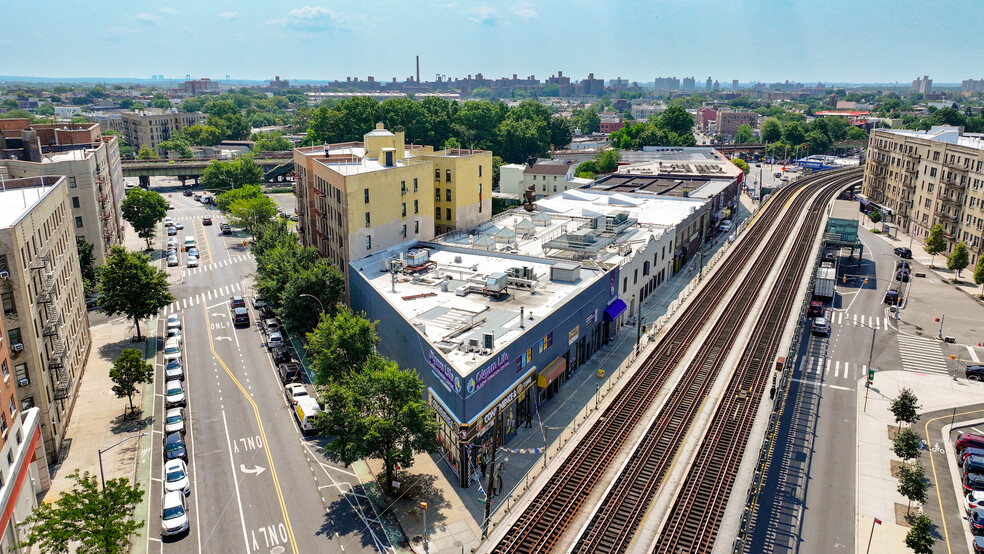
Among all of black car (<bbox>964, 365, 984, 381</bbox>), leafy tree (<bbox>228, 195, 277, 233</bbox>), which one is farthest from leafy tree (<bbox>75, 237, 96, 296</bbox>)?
black car (<bbox>964, 365, 984, 381</bbox>)

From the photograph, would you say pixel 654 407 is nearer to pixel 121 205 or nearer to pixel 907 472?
pixel 907 472

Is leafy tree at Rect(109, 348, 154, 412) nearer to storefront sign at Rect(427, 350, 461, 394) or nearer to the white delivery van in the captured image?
the white delivery van

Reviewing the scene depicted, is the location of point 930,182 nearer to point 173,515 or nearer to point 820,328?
point 820,328

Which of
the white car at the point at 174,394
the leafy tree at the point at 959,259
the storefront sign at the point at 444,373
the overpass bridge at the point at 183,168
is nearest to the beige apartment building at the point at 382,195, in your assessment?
the white car at the point at 174,394

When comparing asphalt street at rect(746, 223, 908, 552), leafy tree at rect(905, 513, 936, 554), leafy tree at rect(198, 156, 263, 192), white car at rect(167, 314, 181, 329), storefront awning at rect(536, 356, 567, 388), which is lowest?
asphalt street at rect(746, 223, 908, 552)

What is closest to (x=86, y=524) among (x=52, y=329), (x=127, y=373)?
(x=127, y=373)

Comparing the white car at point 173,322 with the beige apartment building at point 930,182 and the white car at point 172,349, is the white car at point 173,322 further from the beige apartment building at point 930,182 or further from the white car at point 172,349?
the beige apartment building at point 930,182
